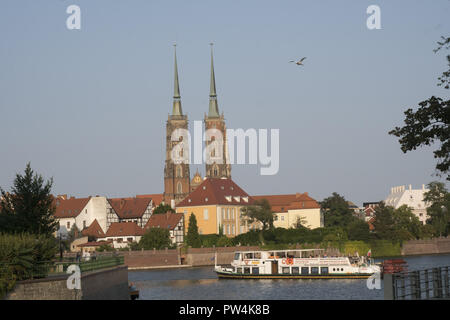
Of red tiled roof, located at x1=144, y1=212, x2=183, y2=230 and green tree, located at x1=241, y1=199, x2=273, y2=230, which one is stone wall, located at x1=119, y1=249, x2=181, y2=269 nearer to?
red tiled roof, located at x1=144, y1=212, x2=183, y2=230

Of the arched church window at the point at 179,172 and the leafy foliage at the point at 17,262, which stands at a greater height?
the arched church window at the point at 179,172

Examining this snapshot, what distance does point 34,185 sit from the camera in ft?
183

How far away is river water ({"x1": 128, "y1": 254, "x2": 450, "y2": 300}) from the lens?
6191 centimetres

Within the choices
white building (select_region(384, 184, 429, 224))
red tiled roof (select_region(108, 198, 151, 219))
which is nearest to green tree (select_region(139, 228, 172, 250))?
red tiled roof (select_region(108, 198, 151, 219))

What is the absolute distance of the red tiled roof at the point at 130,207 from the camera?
14105 centimetres

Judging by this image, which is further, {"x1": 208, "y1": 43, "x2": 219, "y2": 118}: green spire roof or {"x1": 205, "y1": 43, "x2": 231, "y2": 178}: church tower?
{"x1": 208, "y1": 43, "x2": 219, "y2": 118}: green spire roof

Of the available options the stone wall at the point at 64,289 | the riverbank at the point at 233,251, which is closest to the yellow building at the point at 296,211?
the riverbank at the point at 233,251

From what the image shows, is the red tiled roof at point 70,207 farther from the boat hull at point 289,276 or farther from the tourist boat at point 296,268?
the boat hull at point 289,276

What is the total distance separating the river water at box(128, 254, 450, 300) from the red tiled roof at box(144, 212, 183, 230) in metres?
42.0

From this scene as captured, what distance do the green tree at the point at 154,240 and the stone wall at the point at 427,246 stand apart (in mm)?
37156
